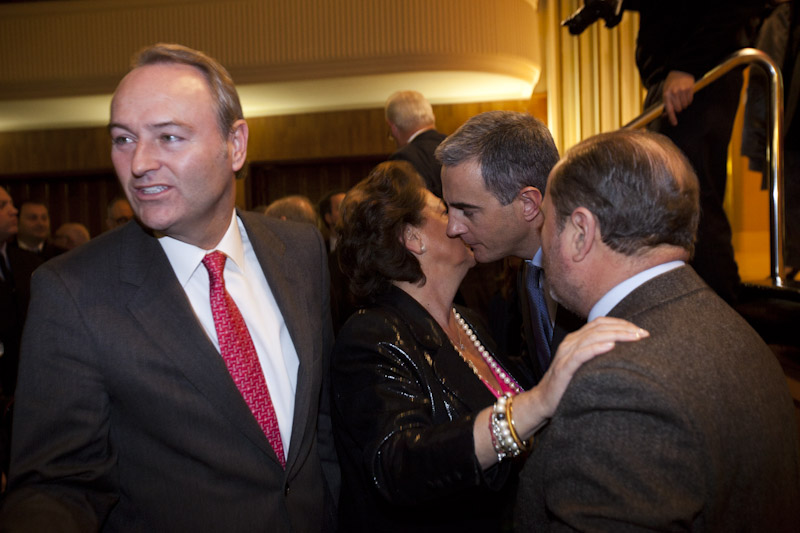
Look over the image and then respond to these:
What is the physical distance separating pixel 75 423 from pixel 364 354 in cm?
67

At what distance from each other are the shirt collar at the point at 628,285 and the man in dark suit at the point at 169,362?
2.34ft

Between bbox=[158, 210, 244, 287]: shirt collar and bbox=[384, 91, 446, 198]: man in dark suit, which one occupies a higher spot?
bbox=[384, 91, 446, 198]: man in dark suit

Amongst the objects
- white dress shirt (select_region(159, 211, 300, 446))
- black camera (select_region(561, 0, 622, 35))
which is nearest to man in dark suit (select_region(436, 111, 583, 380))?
white dress shirt (select_region(159, 211, 300, 446))

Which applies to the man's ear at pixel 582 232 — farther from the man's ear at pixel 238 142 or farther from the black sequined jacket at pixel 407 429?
the man's ear at pixel 238 142

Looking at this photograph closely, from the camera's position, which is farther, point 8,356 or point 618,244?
point 8,356

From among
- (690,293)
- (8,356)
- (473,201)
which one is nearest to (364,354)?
(473,201)

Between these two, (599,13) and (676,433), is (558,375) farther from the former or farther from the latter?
(599,13)

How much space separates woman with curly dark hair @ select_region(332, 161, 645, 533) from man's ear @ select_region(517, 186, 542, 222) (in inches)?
8.7

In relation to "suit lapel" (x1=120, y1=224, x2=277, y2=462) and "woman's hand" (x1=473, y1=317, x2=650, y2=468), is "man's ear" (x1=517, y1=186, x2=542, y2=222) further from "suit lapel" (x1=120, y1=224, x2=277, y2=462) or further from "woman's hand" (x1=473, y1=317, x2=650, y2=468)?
"suit lapel" (x1=120, y1=224, x2=277, y2=462)

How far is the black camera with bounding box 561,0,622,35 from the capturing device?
10.00ft

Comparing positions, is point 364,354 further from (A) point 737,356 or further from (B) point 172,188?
(A) point 737,356

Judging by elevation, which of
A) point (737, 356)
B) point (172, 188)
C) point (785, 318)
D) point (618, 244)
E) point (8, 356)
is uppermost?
point (172, 188)

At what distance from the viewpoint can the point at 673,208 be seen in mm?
1262

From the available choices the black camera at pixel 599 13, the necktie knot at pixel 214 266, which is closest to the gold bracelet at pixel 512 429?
the necktie knot at pixel 214 266
